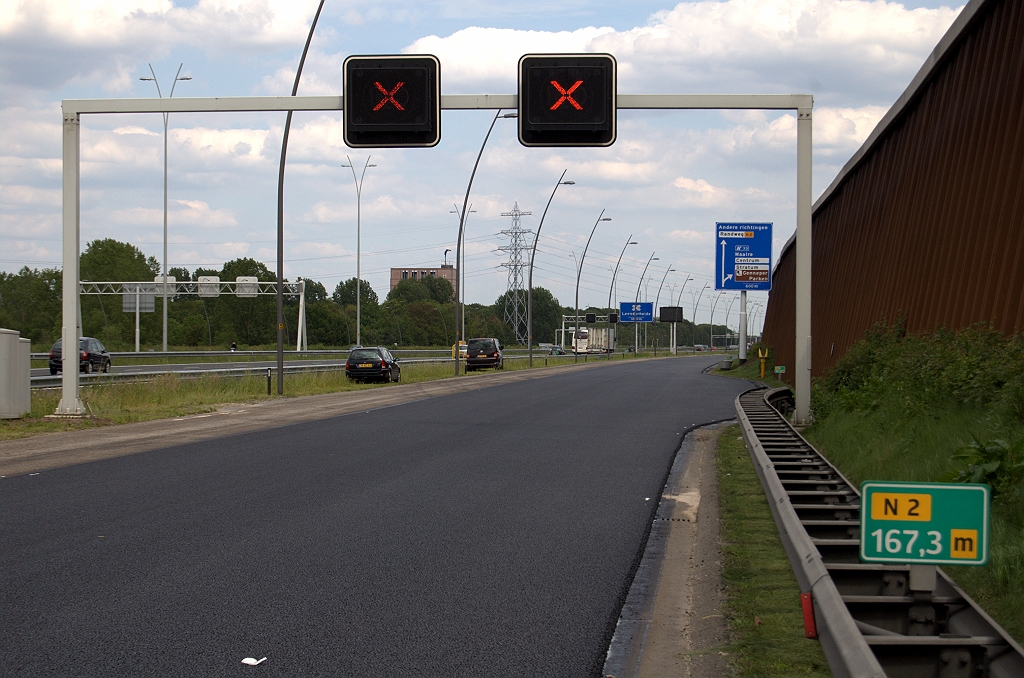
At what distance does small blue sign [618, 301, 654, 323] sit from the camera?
126m

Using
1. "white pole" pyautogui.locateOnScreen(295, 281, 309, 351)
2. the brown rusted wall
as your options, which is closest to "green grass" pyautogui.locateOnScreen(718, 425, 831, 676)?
the brown rusted wall

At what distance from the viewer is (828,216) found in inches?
1188

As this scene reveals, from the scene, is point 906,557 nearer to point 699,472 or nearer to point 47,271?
point 699,472

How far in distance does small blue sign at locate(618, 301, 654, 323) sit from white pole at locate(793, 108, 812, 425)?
103128mm

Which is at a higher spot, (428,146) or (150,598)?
(428,146)

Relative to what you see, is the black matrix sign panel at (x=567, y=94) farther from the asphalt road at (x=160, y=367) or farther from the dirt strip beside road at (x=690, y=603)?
the asphalt road at (x=160, y=367)

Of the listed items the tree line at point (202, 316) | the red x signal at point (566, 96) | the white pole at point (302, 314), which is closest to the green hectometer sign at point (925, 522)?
the red x signal at point (566, 96)

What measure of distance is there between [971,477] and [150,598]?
5884 mm

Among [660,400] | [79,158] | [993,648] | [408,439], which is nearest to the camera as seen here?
[993,648]

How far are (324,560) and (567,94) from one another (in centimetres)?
1128

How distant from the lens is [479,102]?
1728 centimetres

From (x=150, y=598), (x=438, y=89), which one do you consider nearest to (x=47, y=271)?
(x=438, y=89)

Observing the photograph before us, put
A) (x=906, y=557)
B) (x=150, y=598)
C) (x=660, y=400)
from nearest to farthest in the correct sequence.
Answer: (x=906, y=557), (x=150, y=598), (x=660, y=400)

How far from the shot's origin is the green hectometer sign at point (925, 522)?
373cm
